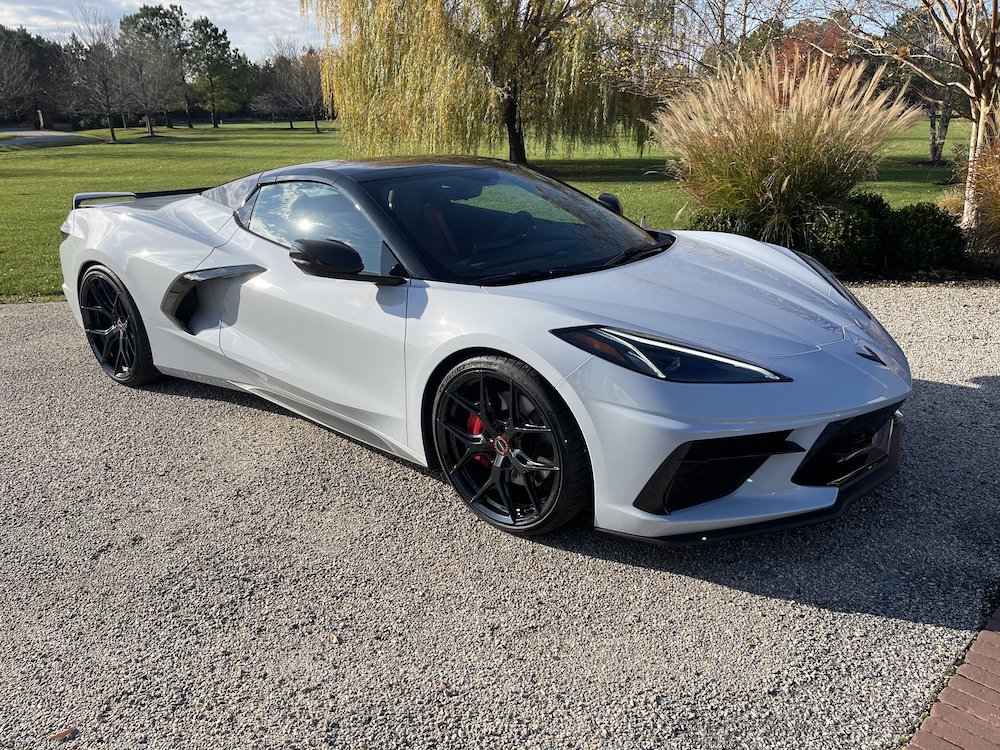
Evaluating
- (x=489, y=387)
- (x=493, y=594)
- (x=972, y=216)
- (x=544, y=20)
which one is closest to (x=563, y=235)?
(x=489, y=387)

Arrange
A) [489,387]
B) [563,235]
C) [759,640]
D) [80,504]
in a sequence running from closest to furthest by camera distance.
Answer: [759,640], [489,387], [80,504], [563,235]

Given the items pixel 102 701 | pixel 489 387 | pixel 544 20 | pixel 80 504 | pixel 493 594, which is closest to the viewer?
pixel 102 701

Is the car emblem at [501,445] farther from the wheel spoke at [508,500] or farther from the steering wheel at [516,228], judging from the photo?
the steering wheel at [516,228]

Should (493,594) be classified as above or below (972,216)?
below

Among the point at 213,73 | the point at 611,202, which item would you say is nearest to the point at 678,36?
the point at 611,202

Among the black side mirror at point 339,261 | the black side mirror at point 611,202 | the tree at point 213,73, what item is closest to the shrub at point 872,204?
the black side mirror at point 611,202

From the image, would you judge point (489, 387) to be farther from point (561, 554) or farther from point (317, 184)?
point (317, 184)

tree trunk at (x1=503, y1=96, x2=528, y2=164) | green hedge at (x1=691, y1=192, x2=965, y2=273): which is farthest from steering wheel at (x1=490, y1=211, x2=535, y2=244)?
tree trunk at (x1=503, y1=96, x2=528, y2=164)

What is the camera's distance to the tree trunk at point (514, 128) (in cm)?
2033

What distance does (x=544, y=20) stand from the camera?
65.2 ft

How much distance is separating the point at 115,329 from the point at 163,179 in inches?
813

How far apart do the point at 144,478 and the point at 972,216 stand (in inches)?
295

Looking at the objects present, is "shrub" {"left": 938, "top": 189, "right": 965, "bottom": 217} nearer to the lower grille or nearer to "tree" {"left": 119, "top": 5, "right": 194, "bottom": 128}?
the lower grille

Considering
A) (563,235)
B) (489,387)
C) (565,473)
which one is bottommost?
(565,473)
